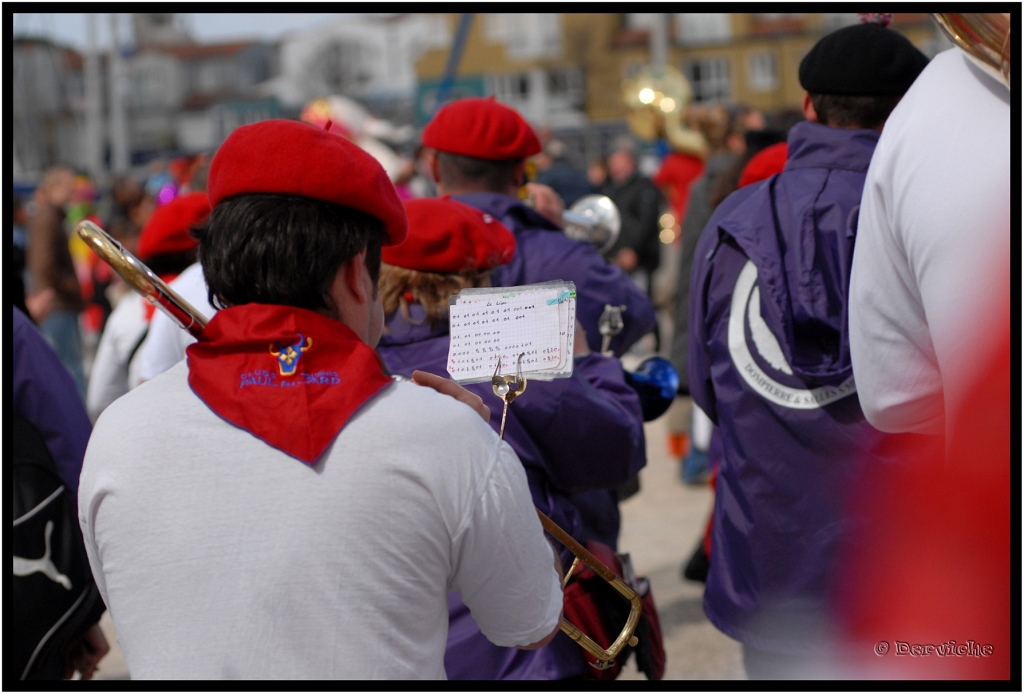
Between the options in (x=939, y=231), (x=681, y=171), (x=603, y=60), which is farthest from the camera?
(x=603, y=60)

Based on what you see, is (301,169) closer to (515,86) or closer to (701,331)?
(701,331)

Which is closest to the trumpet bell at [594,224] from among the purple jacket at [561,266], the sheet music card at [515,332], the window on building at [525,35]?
the purple jacket at [561,266]

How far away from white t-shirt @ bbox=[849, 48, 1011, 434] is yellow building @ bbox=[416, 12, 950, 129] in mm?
43289

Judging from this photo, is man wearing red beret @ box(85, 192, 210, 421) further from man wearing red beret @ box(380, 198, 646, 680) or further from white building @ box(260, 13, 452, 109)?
white building @ box(260, 13, 452, 109)

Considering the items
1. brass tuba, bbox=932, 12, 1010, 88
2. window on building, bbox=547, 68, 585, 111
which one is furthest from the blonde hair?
window on building, bbox=547, 68, 585, 111

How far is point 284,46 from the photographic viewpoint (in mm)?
68938

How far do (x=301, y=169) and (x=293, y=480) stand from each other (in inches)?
16.3

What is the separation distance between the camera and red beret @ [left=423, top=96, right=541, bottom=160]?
3.21m

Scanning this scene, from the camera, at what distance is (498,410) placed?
2305mm

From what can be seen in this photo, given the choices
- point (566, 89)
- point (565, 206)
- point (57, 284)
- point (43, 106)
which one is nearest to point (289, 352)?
point (57, 284)

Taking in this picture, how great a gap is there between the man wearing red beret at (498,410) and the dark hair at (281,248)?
27.1 inches

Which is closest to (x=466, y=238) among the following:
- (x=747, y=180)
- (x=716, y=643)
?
(x=747, y=180)

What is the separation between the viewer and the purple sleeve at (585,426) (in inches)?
89.8

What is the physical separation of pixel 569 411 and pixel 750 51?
47935 mm
